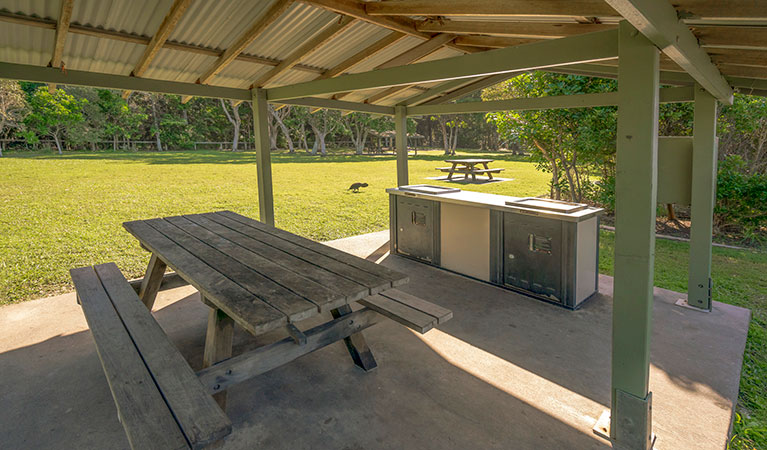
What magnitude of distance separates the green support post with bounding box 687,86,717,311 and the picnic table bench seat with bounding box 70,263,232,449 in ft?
14.4

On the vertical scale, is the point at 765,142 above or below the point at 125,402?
above

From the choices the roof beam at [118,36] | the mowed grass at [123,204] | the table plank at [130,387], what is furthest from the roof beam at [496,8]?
the mowed grass at [123,204]

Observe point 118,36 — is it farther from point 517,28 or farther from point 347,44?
point 517,28

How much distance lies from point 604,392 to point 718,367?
1.10 m

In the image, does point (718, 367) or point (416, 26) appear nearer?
point (718, 367)

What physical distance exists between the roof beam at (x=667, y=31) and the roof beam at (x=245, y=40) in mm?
2623

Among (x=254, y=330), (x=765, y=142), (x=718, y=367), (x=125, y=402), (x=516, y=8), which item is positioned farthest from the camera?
(x=765, y=142)

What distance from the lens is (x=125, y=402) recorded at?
1.76m

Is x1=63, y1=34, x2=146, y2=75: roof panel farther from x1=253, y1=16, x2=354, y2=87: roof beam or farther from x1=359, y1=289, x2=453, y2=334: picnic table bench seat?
x1=359, y1=289, x2=453, y2=334: picnic table bench seat

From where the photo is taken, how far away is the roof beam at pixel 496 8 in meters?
Result: 2.47

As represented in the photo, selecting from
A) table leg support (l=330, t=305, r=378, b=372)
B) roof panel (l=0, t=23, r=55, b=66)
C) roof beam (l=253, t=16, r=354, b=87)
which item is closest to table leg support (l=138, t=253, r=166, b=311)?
A: table leg support (l=330, t=305, r=378, b=372)

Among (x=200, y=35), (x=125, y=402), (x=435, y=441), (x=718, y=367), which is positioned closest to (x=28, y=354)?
(x=125, y=402)

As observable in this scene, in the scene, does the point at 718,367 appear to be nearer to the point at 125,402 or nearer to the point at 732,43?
the point at 732,43

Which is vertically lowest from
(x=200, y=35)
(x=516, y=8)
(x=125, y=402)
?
(x=125, y=402)
